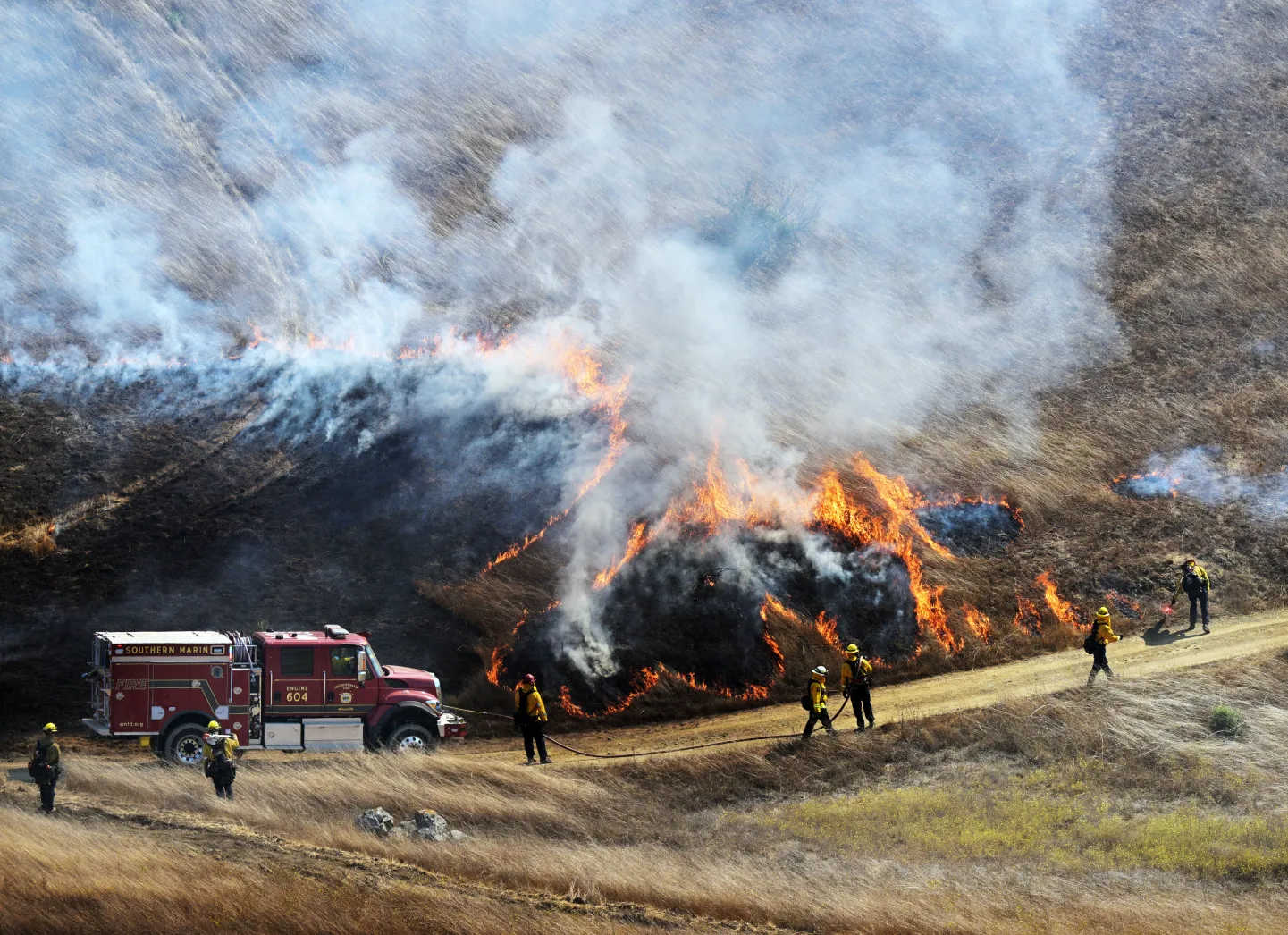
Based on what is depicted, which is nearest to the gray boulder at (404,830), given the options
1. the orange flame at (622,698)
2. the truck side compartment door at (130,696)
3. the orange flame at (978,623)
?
the truck side compartment door at (130,696)

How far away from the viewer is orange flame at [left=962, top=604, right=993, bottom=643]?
27.9 metres

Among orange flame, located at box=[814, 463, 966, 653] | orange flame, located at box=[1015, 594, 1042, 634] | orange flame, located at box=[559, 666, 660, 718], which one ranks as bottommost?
orange flame, located at box=[559, 666, 660, 718]

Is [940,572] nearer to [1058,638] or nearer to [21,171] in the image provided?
[1058,638]

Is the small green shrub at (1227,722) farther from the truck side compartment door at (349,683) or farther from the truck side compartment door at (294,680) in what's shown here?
the truck side compartment door at (294,680)

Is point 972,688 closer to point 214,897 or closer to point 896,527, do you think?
point 896,527

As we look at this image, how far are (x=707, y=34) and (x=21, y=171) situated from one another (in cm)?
2514

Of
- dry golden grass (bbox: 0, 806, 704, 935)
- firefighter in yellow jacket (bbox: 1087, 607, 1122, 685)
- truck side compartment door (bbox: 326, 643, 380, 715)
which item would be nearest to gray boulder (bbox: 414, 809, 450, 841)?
dry golden grass (bbox: 0, 806, 704, 935)

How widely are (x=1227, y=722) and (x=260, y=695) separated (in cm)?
1647

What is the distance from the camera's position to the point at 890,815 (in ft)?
67.9

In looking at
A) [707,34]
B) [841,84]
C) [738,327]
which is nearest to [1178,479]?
[738,327]

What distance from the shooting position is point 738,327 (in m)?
36.2

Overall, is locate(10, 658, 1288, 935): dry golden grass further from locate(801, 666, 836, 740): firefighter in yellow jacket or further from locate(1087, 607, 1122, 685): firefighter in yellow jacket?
locate(1087, 607, 1122, 685): firefighter in yellow jacket

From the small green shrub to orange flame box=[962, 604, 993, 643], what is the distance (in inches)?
225

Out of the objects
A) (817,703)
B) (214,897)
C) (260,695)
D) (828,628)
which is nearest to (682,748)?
(817,703)
